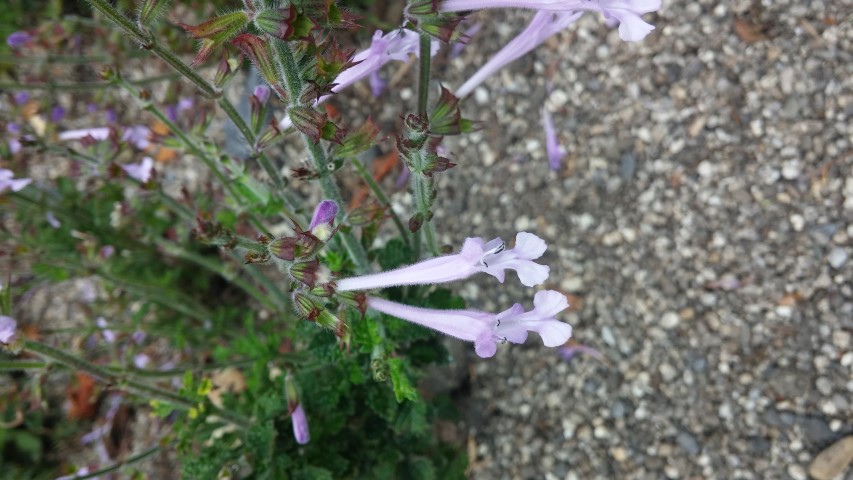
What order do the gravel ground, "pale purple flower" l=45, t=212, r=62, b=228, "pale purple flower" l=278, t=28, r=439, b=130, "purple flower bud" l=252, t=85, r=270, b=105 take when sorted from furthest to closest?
1. "pale purple flower" l=45, t=212, r=62, b=228
2. the gravel ground
3. "purple flower bud" l=252, t=85, r=270, b=105
4. "pale purple flower" l=278, t=28, r=439, b=130

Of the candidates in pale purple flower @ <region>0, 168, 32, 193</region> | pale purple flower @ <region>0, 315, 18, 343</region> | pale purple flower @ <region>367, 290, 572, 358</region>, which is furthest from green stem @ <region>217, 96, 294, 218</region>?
pale purple flower @ <region>0, 168, 32, 193</region>

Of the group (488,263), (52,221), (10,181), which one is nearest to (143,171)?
(10,181)

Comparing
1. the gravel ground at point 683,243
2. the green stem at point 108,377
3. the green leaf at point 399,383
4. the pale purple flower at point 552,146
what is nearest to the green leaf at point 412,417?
the green leaf at point 399,383

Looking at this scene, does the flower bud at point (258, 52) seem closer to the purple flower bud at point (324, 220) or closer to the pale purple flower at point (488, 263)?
the purple flower bud at point (324, 220)

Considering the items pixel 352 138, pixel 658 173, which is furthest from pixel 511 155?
pixel 352 138

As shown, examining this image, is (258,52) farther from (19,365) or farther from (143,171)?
(143,171)

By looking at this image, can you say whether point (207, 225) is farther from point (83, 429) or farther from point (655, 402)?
point (83, 429)

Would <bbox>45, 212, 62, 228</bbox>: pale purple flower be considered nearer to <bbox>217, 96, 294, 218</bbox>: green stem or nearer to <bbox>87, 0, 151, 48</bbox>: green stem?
<bbox>217, 96, 294, 218</bbox>: green stem
